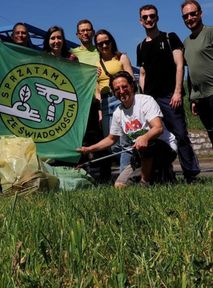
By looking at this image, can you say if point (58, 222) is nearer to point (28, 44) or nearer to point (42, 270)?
point (42, 270)

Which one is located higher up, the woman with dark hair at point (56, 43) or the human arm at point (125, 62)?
the woman with dark hair at point (56, 43)

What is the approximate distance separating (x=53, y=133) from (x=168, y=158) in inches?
62.0

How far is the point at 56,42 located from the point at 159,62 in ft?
3.99

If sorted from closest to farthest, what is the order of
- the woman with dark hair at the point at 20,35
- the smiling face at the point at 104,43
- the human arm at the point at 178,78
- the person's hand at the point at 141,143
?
1. the person's hand at the point at 141,143
2. the human arm at the point at 178,78
3. the smiling face at the point at 104,43
4. the woman with dark hair at the point at 20,35

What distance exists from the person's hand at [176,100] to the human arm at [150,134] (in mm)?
631

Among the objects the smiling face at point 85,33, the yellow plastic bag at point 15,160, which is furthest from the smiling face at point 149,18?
the yellow plastic bag at point 15,160

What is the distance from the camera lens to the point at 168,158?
6.05m

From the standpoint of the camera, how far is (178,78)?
6488 millimetres

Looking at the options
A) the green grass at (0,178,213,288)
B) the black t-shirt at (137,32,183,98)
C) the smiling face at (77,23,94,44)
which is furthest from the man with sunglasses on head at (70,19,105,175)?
the green grass at (0,178,213,288)

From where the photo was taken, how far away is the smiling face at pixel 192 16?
6383 millimetres

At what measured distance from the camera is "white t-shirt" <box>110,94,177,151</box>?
596 cm

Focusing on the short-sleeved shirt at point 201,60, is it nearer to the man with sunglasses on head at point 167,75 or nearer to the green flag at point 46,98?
the man with sunglasses on head at point 167,75

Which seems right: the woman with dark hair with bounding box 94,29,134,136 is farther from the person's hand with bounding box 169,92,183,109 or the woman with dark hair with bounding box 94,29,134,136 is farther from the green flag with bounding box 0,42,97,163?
the person's hand with bounding box 169,92,183,109

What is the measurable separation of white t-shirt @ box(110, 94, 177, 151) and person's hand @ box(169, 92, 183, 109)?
40 cm
